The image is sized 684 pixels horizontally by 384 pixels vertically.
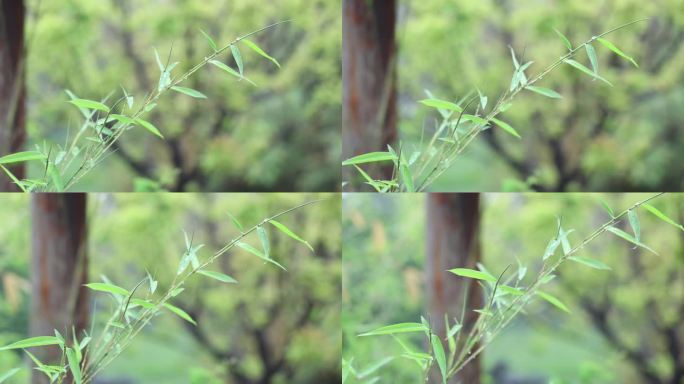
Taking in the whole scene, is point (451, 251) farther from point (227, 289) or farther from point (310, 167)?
point (227, 289)

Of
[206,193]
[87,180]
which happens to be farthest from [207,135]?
[87,180]

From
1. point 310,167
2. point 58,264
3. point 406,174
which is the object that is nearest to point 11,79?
point 58,264

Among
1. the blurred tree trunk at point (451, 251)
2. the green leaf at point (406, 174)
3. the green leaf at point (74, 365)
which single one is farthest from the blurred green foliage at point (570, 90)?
the green leaf at point (74, 365)

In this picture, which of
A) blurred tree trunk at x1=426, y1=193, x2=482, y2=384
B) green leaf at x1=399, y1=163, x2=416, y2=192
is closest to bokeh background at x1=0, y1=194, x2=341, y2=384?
blurred tree trunk at x1=426, y1=193, x2=482, y2=384

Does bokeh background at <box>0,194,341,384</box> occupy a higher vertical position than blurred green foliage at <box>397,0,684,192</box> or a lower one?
lower

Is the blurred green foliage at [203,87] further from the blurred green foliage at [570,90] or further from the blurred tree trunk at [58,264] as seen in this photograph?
the blurred green foliage at [570,90]

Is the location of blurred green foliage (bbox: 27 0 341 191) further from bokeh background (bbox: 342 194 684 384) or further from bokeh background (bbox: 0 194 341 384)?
bokeh background (bbox: 342 194 684 384)

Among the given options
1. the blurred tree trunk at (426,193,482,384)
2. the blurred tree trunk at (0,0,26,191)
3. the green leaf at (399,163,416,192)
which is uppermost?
the blurred tree trunk at (0,0,26,191)
